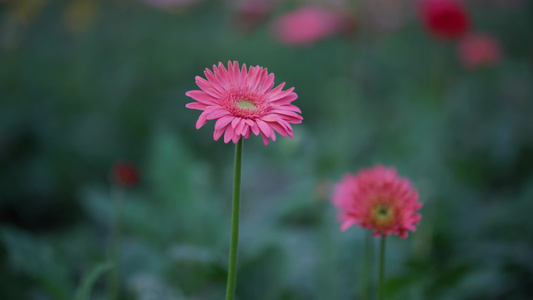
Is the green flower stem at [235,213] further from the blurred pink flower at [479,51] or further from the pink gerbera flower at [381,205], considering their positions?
the blurred pink flower at [479,51]

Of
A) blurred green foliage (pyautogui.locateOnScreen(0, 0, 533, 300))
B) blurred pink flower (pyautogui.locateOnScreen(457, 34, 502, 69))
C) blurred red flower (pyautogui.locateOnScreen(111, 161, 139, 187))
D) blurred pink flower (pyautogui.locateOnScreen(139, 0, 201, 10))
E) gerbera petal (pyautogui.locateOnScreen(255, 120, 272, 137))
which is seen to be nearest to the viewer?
gerbera petal (pyautogui.locateOnScreen(255, 120, 272, 137))

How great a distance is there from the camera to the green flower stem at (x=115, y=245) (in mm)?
1110

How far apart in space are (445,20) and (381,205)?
1.51m

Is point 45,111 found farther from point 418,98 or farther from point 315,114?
point 418,98

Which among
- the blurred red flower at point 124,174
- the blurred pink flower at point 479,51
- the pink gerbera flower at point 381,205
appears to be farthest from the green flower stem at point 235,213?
the blurred pink flower at point 479,51

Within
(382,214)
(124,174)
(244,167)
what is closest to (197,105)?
(382,214)

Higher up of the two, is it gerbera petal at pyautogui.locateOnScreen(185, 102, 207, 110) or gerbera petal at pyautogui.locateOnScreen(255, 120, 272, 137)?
gerbera petal at pyautogui.locateOnScreen(185, 102, 207, 110)

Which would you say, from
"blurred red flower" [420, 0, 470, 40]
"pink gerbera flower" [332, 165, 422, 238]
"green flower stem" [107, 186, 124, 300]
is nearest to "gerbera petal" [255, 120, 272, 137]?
"pink gerbera flower" [332, 165, 422, 238]

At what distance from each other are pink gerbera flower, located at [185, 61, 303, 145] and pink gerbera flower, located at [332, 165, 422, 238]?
8.9 inches

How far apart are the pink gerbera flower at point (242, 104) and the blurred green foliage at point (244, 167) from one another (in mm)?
580

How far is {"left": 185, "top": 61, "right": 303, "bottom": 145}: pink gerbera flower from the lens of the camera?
25.2 inches

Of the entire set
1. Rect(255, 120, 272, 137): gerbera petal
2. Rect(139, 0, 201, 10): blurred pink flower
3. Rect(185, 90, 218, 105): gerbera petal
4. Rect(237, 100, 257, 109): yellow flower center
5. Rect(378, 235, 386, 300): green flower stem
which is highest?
Rect(139, 0, 201, 10): blurred pink flower

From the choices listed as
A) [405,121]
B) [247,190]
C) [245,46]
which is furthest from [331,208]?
[245,46]

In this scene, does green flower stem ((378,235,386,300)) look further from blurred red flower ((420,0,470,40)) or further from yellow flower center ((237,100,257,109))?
blurred red flower ((420,0,470,40))
